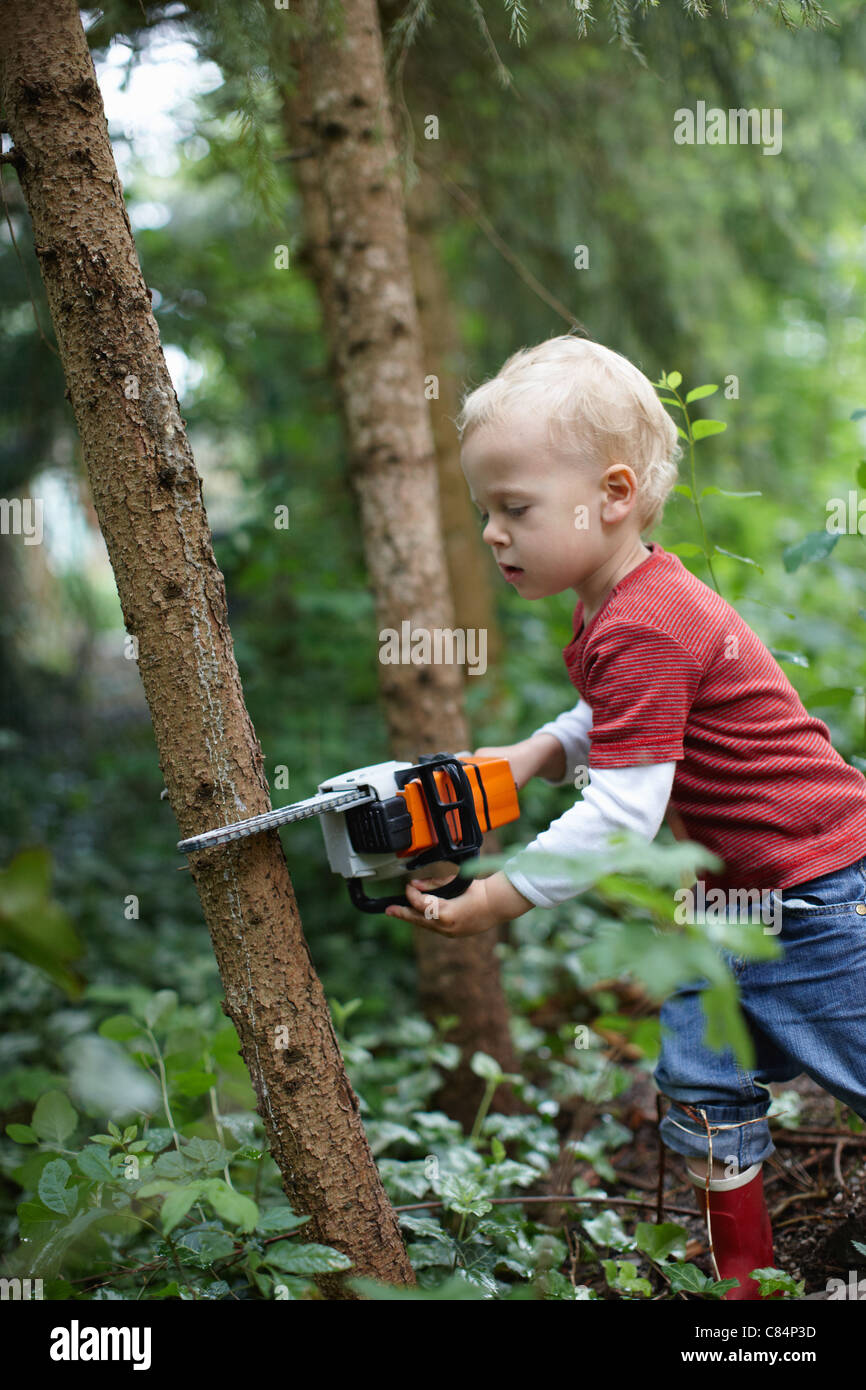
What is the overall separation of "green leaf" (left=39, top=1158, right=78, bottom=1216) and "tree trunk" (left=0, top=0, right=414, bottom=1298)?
33cm

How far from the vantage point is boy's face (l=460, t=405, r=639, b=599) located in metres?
1.62

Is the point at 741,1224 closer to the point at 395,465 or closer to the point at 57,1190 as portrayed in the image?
the point at 57,1190

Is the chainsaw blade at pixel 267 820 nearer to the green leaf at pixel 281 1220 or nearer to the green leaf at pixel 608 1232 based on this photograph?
the green leaf at pixel 281 1220

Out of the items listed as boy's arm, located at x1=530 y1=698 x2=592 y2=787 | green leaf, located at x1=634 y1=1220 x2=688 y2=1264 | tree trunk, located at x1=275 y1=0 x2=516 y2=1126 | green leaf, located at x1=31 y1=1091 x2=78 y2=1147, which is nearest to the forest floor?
green leaf, located at x1=634 y1=1220 x2=688 y2=1264

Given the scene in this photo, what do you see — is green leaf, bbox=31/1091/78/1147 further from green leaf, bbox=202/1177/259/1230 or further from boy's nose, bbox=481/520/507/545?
boy's nose, bbox=481/520/507/545

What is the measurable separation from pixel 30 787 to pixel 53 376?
113 inches

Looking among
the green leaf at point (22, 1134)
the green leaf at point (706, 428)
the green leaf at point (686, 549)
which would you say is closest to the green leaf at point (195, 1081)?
the green leaf at point (22, 1134)

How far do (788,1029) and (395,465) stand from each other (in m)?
1.79

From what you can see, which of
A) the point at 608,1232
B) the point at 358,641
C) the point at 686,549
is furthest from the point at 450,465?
the point at 608,1232

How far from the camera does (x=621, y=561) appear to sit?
172cm

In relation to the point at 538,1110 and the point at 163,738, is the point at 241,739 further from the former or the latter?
the point at 538,1110

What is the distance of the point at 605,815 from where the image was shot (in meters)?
1.47

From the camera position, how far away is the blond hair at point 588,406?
1.62m
